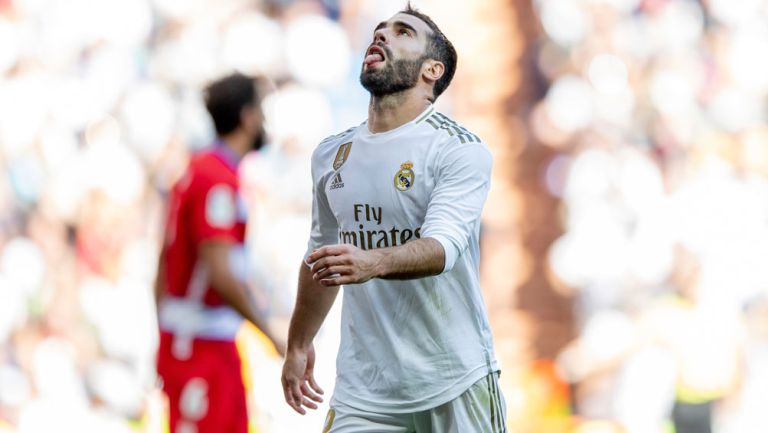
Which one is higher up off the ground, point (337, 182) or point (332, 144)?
point (332, 144)

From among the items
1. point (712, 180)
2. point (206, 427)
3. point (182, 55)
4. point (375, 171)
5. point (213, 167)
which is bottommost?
point (206, 427)

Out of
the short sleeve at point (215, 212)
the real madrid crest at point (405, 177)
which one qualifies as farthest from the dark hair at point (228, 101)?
the real madrid crest at point (405, 177)

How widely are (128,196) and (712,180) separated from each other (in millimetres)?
5082

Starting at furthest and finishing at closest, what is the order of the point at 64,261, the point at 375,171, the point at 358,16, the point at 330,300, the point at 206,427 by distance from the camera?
the point at 64,261 → the point at 358,16 → the point at 206,427 → the point at 330,300 → the point at 375,171

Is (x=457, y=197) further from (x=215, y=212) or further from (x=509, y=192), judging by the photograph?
(x=509, y=192)

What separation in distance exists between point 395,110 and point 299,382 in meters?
0.78

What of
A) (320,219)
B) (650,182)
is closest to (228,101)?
(320,219)

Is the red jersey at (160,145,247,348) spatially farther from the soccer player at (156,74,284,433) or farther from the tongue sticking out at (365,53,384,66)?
the tongue sticking out at (365,53,384,66)

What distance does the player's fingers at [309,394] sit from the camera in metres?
3.90

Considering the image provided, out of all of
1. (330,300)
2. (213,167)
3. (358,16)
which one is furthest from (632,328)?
(330,300)

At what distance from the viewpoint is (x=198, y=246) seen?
489 cm

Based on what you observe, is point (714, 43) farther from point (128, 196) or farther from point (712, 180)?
point (128, 196)

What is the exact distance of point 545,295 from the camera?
1129cm

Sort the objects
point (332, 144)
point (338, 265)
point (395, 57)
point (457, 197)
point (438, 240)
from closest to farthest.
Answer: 1. point (338, 265)
2. point (438, 240)
3. point (457, 197)
4. point (395, 57)
5. point (332, 144)
